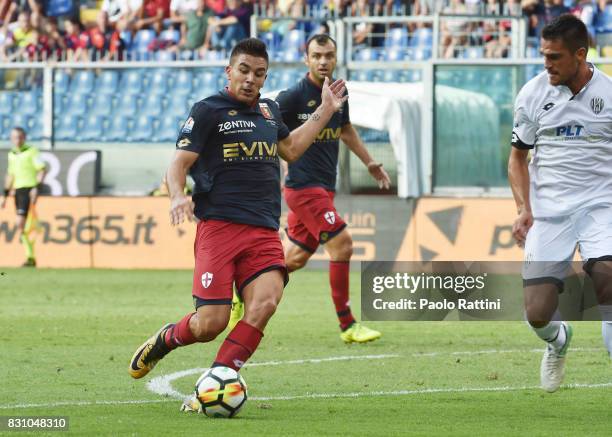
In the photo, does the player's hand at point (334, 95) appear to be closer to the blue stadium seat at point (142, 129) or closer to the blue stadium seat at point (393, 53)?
the blue stadium seat at point (393, 53)

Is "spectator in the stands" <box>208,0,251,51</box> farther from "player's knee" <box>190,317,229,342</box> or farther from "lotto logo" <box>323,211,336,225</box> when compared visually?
"player's knee" <box>190,317,229,342</box>

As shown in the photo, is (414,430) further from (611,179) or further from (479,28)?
(479,28)

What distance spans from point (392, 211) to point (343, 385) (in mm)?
11525

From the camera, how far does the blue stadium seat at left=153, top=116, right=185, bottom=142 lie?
23.2 metres

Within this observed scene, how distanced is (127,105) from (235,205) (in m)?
16.1

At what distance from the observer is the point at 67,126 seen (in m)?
23.6

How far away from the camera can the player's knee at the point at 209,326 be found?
7.73 meters

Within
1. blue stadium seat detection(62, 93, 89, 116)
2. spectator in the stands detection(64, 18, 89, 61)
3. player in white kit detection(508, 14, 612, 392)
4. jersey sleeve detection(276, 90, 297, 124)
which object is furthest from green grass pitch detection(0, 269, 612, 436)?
spectator in the stands detection(64, 18, 89, 61)

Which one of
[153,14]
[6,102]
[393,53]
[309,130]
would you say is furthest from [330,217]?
[153,14]

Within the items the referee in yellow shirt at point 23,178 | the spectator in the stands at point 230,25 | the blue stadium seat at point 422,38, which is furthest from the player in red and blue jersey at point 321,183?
the spectator in the stands at point 230,25

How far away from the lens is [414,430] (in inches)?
278

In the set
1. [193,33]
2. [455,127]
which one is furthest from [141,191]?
[455,127]

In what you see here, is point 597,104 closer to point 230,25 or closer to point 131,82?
point 131,82

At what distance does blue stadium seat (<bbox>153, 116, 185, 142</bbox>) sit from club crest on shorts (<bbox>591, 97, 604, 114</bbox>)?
1588 cm
